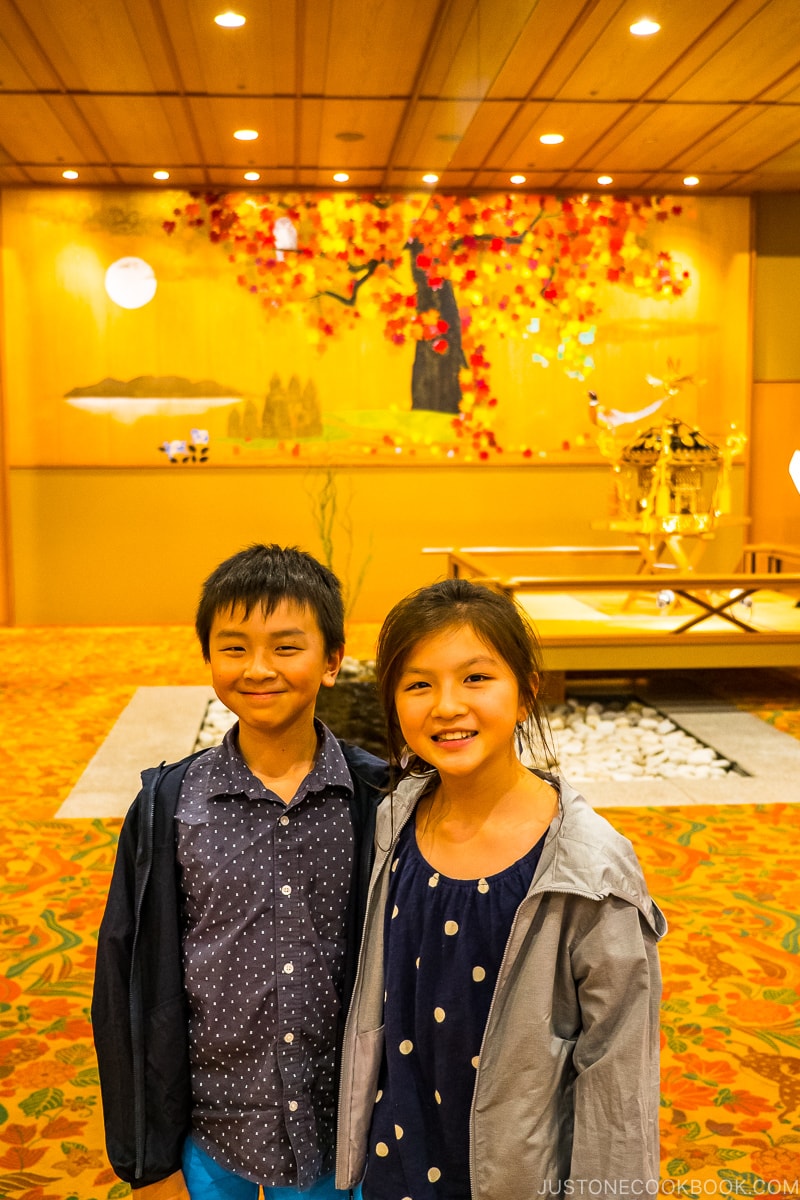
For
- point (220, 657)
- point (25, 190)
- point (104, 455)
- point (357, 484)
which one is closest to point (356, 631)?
point (357, 484)

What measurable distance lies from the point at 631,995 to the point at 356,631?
Result: 7519 mm

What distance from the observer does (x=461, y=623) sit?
52.0 inches

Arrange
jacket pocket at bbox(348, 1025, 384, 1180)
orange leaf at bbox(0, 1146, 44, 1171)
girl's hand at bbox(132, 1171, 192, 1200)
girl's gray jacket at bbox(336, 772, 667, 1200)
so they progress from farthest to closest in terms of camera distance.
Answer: orange leaf at bbox(0, 1146, 44, 1171), girl's hand at bbox(132, 1171, 192, 1200), jacket pocket at bbox(348, 1025, 384, 1180), girl's gray jacket at bbox(336, 772, 667, 1200)

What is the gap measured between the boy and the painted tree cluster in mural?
781 centimetres

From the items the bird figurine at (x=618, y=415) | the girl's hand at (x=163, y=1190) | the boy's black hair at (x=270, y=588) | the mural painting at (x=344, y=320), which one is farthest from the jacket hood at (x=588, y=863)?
the mural painting at (x=344, y=320)

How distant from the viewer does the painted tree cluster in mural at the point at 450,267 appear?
8836mm

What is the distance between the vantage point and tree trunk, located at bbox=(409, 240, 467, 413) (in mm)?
8961

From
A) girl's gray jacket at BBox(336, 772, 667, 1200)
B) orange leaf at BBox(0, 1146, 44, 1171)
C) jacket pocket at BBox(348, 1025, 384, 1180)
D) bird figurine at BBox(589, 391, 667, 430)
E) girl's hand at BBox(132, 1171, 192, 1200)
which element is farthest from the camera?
bird figurine at BBox(589, 391, 667, 430)

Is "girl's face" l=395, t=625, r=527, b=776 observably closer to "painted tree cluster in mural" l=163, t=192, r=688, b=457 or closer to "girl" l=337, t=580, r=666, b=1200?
"girl" l=337, t=580, r=666, b=1200

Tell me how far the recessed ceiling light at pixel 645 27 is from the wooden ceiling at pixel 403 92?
0.05 m

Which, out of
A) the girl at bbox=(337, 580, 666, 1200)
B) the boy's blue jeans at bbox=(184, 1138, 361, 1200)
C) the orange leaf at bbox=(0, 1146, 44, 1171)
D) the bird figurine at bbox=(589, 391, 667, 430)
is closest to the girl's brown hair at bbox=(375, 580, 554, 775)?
the girl at bbox=(337, 580, 666, 1200)

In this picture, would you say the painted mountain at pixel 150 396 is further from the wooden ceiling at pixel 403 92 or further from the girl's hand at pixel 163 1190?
the girl's hand at pixel 163 1190

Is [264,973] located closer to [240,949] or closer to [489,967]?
[240,949]

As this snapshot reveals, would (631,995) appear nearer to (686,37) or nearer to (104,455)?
(686,37)
